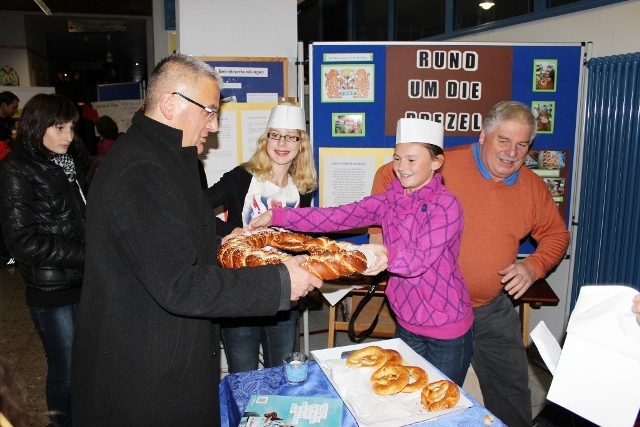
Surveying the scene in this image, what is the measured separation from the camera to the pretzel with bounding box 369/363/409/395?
1.70 metres

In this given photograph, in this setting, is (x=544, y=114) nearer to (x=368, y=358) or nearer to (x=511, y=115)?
(x=511, y=115)

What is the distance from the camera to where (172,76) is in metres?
1.61

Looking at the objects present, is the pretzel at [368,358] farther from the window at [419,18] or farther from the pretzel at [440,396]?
the window at [419,18]

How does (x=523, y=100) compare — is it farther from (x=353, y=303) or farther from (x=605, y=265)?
(x=353, y=303)

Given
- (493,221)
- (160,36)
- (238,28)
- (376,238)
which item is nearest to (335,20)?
(160,36)

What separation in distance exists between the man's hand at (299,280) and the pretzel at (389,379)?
42 centimetres

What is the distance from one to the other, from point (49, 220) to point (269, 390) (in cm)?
153

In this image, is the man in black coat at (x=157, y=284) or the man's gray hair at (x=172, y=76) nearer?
the man in black coat at (x=157, y=284)

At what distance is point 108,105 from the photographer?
10.1 metres

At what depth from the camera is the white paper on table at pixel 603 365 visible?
1222 mm

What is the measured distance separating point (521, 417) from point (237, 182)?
6.84 ft

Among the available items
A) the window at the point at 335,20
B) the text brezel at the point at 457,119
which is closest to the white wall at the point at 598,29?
the text brezel at the point at 457,119

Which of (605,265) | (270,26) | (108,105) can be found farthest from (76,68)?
(605,265)

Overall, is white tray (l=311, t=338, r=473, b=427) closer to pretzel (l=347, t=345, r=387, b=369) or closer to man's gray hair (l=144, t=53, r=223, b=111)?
pretzel (l=347, t=345, r=387, b=369)
